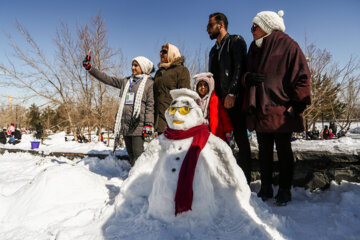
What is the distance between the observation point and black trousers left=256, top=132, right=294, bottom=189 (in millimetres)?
2088

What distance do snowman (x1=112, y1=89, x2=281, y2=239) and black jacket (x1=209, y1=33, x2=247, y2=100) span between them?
0.53 metres

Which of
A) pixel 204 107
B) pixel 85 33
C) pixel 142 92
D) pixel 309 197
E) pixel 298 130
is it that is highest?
pixel 85 33

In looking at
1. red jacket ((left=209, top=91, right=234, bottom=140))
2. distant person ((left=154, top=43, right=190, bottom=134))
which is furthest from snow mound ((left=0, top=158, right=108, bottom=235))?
red jacket ((left=209, top=91, right=234, bottom=140))

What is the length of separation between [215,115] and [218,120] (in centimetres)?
7

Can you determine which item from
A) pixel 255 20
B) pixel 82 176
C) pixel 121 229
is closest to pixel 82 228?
pixel 121 229

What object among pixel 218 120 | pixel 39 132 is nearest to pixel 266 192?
pixel 218 120

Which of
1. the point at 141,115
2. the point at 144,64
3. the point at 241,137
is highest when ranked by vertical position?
the point at 144,64

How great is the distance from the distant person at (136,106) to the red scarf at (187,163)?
3.26 ft

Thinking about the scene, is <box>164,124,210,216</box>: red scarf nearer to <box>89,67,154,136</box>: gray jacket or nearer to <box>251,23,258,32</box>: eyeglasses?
<box>89,67,154,136</box>: gray jacket

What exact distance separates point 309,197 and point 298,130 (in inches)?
39.8

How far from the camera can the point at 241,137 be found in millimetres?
2373

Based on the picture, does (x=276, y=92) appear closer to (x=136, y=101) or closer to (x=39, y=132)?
(x=136, y=101)

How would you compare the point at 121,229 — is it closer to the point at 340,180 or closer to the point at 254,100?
the point at 254,100

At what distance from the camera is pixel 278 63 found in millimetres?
2053
